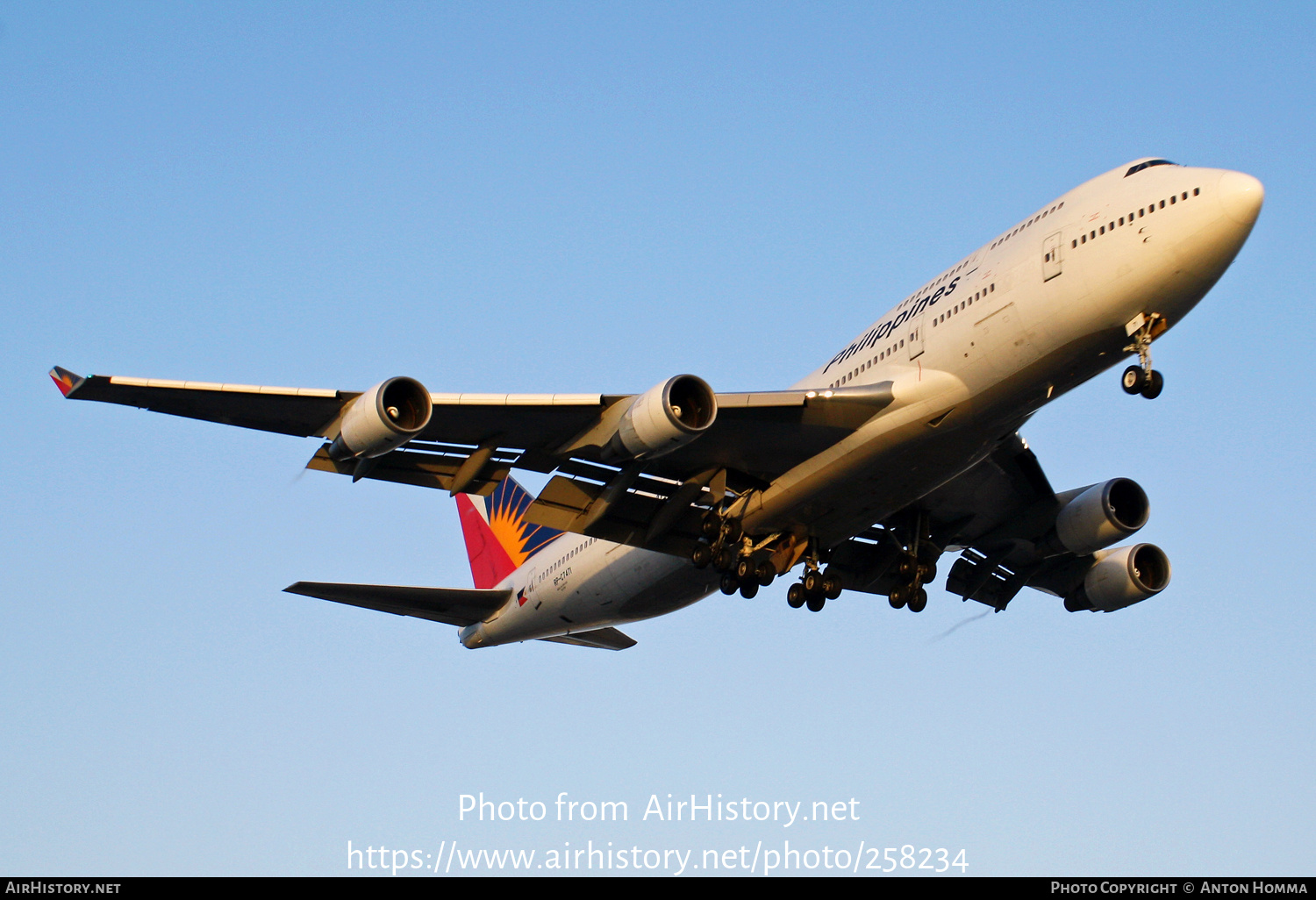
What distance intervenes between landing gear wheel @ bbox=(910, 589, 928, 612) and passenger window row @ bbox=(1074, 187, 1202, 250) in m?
9.59

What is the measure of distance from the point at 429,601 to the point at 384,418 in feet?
37.0

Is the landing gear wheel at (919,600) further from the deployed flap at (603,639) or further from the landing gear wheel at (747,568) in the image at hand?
the deployed flap at (603,639)

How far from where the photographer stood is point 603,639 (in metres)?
34.8

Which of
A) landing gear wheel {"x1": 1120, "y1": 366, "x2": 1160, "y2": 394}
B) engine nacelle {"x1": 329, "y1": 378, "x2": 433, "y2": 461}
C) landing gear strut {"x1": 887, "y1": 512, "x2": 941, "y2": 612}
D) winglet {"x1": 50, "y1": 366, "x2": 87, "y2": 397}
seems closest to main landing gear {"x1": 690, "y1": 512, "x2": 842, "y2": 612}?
landing gear strut {"x1": 887, "y1": 512, "x2": 941, "y2": 612}

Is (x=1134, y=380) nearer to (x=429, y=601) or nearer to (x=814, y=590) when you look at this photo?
(x=814, y=590)

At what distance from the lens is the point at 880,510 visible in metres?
25.7

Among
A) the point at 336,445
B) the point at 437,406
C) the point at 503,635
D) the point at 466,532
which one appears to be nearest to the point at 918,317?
the point at 437,406

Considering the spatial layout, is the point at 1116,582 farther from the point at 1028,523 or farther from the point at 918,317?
the point at 918,317

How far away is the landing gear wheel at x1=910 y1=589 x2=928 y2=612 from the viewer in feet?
94.3

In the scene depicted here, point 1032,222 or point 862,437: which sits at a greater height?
point 1032,222

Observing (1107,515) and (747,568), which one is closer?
(747,568)

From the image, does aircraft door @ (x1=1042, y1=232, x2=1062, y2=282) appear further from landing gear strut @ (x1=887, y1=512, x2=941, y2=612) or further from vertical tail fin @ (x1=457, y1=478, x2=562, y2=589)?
vertical tail fin @ (x1=457, y1=478, x2=562, y2=589)

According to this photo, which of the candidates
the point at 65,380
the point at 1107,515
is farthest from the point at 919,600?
the point at 65,380
